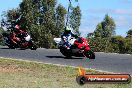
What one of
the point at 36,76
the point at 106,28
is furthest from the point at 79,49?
the point at 106,28

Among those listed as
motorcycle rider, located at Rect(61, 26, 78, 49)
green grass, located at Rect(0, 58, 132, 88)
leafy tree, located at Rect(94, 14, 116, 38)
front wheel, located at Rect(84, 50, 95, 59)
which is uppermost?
leafy tree, located at Rect(94, 14, 116, 38)

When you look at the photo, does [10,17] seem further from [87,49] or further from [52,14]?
[87,49]

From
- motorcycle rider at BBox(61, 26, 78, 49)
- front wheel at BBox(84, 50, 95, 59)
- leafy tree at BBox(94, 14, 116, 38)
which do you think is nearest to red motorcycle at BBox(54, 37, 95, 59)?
front wheel at BBox(84, 50, 95, 59)

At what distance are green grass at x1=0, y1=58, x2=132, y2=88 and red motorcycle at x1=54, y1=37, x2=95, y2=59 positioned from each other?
194 inches

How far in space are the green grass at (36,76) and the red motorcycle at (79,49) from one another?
4.94 meters

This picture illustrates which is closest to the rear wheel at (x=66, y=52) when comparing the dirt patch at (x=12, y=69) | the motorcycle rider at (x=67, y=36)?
the motorcycle rider at (x=67, y=36)

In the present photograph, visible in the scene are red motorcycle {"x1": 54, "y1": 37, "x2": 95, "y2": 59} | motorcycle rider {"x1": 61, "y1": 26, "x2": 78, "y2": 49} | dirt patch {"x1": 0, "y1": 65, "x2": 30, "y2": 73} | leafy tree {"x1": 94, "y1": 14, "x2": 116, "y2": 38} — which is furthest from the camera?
leafy tree {"x1": 94, "y1": 14, "x2": 116, "y2": 38}

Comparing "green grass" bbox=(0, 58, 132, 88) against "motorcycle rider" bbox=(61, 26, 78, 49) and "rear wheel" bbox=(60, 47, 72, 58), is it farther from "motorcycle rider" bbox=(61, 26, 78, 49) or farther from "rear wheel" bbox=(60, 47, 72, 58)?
"motorcycle rider" bbox=(61, 26, 78, 49)

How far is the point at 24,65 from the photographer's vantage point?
16.8m

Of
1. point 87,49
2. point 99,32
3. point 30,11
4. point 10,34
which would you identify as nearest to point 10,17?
point 30,11

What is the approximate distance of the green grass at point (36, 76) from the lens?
11.6 meters

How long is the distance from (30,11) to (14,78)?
57293 millimetres

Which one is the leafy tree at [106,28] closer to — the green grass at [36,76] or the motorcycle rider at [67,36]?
the motorcycle rider at [67,36]

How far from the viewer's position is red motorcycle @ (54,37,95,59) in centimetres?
2197
